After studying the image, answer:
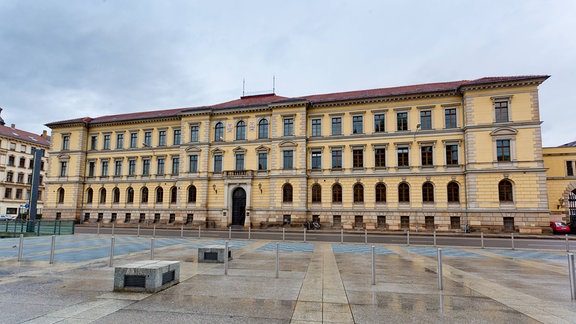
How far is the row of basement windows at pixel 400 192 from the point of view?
3062 cm

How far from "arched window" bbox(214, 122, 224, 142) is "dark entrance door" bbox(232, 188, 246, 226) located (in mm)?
6790

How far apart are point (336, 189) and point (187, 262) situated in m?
25.4

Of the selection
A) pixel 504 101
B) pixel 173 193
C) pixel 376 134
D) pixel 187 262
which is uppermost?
pixel 504 101

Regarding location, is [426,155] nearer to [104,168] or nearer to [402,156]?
[402,156]

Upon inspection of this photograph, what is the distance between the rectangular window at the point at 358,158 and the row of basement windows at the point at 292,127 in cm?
212

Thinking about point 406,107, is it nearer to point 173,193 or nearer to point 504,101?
point 504,101

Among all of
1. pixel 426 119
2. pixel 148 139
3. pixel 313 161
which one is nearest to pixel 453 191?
pixel 426 119

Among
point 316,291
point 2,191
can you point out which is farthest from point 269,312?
point 2,191

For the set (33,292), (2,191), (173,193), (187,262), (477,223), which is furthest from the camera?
(2,191)

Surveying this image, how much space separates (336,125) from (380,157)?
19.7 ft

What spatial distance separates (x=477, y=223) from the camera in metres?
30.5

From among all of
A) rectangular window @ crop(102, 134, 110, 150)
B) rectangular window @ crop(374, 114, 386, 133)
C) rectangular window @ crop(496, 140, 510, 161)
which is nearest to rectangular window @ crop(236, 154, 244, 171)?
rectangular window @ crop(374, 114, 386, 133)

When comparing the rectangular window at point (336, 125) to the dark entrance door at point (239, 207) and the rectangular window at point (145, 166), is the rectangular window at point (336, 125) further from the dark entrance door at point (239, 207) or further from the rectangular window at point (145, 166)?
the rectangular window at point (145, 166)

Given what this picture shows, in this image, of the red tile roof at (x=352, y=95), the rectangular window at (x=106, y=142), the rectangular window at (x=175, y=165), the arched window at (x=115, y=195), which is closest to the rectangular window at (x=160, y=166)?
the rectangular window at (x=175, y=165)
